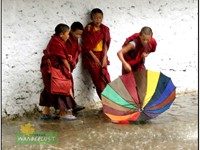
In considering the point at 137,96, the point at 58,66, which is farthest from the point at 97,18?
the point at 137,96

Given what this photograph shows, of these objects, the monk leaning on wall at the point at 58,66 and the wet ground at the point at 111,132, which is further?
the monk leaning on wall at the point at 58,66

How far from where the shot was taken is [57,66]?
5562mm

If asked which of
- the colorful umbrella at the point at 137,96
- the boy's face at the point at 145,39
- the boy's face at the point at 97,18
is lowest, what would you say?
the colorful umbrella at the point at 137,96

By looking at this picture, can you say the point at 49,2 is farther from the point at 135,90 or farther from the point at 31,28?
the point at 135,90

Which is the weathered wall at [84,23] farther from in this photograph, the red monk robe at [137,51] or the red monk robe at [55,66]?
the red monk robe at [137,51]

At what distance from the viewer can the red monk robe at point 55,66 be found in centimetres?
547

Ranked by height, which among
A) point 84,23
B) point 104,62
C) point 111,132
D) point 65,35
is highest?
point 84,23

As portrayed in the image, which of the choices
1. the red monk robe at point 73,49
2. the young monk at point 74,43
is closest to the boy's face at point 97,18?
the young monk at point 74,43

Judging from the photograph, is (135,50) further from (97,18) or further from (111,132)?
(111,132)

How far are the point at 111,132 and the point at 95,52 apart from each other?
1.51 meters

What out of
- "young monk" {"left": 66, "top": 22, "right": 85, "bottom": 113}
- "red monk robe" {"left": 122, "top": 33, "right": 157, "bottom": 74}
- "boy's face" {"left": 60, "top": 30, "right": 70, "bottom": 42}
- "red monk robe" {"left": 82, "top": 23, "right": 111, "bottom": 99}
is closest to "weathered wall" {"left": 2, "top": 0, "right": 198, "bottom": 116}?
"red monk robe" {"left": 82, "top": 23, "right": 111, "bottom": 99}

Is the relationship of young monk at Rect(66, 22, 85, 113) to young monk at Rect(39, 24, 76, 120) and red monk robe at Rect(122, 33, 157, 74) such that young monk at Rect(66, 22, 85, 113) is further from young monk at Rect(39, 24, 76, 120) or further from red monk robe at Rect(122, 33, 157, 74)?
red monk robe at Rect(122, 33, 157, 74)

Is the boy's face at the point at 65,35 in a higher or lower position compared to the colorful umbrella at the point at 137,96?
higher

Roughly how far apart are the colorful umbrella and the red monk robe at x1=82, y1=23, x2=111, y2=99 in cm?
73
